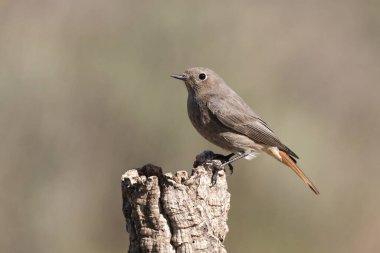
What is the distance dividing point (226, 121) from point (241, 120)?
0.72 ft

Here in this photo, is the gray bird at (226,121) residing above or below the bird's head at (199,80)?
below

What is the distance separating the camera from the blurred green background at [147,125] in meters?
9.02

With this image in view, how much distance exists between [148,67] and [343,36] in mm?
4712

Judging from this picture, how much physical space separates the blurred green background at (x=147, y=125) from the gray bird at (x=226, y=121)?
43.3 inches

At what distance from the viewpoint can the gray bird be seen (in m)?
7.90

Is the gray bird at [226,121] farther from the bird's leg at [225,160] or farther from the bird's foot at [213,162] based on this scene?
the bird's foot at [213,162]

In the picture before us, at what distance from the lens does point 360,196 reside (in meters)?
10.1

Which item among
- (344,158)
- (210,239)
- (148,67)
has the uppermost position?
(148,67)

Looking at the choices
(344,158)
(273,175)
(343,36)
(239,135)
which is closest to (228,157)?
(239,135)

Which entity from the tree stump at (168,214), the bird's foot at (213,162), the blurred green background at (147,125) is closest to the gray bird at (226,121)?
the bird's foot at (213,162)

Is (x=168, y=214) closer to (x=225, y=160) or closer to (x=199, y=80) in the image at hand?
(x=225, y=160)

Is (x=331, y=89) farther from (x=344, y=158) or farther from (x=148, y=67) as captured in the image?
(x=148, y=67)

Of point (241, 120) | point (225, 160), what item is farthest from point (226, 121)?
point (225, 160)

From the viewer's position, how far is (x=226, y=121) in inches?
311
